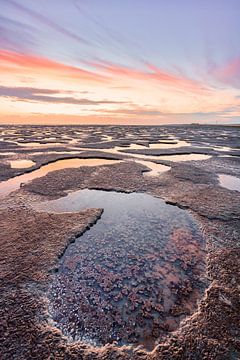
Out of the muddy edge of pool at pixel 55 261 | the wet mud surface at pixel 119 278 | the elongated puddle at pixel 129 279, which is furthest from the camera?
the elongated puddle at pixel 129 279

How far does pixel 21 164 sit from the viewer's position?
822 inches

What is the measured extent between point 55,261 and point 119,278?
1919mm

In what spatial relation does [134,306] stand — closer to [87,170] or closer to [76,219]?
[76,219]

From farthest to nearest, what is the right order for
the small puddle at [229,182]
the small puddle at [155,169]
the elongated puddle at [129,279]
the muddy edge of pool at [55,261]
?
the small puddle at [155,169] < the small puddle at [229,182] < the elongated puddle at [129,279] < the muddy edge of pool at [55,261]

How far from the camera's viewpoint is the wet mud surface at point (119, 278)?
447 centimetres

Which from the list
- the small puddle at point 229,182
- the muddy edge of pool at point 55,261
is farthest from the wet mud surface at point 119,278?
the small puddle at point 229,182

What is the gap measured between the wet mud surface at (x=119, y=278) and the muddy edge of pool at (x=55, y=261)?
0.02 metres

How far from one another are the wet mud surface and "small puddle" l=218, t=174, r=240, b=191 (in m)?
2.85

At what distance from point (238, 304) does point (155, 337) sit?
82.7 inches

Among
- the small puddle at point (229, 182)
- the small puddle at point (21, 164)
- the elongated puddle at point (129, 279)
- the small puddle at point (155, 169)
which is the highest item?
the small puddle at point (21, 164)

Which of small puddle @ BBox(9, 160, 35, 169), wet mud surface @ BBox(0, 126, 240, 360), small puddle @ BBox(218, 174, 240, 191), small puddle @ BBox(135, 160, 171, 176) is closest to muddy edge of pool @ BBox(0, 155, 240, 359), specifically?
wet mud surface @ BBox(0, 126, 240, 360)

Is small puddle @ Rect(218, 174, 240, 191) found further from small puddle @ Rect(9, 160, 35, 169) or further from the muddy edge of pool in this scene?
small puddle @ Rect(9, 160, 35, 169)

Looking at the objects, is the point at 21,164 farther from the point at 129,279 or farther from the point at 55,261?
the point at 129,279

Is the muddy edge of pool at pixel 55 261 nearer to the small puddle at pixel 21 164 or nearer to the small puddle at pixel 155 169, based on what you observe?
the small puddle at pixel 155 169
